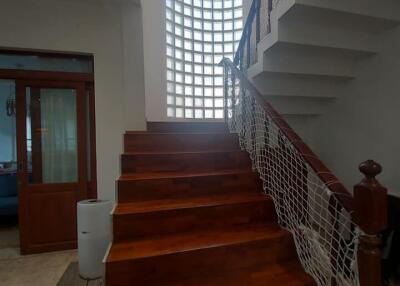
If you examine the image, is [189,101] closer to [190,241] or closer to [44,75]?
[44,75]

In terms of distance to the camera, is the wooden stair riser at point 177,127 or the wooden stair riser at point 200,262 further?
the wooden stair riser at point 177,127

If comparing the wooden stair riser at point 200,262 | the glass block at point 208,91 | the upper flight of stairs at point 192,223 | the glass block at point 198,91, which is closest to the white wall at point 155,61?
the glass block at point 198,91

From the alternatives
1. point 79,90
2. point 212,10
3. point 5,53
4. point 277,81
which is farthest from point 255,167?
point 212,10

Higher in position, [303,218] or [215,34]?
[215,34]

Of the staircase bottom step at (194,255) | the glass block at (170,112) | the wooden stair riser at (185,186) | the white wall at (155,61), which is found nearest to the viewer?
the staircase bottom step at (194,255)

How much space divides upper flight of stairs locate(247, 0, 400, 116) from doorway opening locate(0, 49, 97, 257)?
6.68 feet

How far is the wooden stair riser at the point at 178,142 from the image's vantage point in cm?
251

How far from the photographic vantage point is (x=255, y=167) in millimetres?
2432

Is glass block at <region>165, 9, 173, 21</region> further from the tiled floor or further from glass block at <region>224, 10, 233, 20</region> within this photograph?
the tiled floor

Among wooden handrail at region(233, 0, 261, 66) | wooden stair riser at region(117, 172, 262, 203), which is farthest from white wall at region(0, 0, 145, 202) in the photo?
wooden handrail at region(233, 0, 261, 66)

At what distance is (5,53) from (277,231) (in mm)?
3314

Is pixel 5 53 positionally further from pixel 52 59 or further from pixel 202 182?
pixel 202 182

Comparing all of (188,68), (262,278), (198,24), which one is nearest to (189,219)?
(262,278)

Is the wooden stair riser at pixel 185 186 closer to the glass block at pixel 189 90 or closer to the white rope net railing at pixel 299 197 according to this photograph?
the white rope net railing at pixel 299 197
